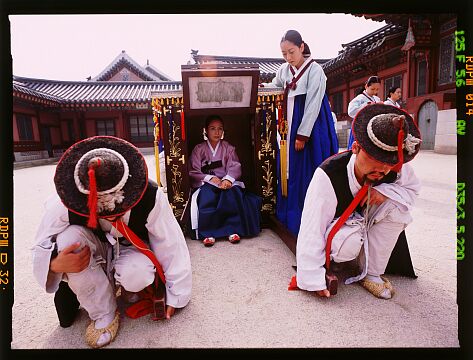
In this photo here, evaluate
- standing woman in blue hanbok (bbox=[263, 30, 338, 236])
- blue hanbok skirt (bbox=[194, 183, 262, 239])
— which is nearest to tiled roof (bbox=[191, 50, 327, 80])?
standing woman in blue hanbok (bbox=[263, 30, 338, 236])

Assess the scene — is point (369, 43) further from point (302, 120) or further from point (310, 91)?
point (302, 120)

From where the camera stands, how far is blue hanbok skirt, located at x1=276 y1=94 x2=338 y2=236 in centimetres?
273

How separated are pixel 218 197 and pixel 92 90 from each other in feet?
60.0

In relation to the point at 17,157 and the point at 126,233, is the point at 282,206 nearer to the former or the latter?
the point at 126,233

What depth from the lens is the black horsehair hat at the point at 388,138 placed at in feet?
4.76

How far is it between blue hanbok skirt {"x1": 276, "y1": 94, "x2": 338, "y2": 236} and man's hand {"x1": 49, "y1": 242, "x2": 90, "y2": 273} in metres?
1.92

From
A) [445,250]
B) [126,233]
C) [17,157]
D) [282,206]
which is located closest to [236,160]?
[282,206]

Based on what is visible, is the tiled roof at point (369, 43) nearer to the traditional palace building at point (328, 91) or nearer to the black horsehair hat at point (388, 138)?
the traditional palace building at point (328, 91)

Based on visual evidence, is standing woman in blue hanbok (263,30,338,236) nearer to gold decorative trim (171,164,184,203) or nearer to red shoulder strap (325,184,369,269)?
red shoulder strap (325,184,369,269)

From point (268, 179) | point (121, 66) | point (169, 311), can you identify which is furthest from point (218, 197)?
point (121, 66)

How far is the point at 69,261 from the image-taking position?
1358 mm

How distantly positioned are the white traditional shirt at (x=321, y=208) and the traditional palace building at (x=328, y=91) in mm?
1946

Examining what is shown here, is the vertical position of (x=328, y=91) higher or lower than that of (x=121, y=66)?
lower

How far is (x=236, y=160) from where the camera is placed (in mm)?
3342
